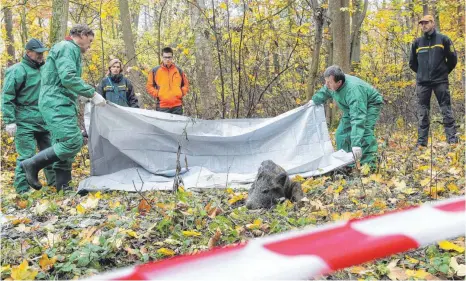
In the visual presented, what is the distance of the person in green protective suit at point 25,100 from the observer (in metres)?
4.80

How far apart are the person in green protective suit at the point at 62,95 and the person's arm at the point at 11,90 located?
51 centimetres

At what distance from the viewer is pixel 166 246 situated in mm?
2654

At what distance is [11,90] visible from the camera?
479cm

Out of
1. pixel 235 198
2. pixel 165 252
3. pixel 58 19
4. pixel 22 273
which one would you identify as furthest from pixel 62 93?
pixel 22 273

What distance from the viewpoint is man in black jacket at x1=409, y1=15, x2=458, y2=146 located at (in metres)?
6.30

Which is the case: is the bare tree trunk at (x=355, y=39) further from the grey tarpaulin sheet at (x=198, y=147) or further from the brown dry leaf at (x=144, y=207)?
the brown dry leaf at (x=144, y=207)

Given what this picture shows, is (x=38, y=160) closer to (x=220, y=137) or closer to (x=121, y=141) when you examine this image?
(x=121, y=141)

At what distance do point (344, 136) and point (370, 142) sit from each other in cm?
37

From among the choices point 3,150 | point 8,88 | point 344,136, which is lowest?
point 3,150

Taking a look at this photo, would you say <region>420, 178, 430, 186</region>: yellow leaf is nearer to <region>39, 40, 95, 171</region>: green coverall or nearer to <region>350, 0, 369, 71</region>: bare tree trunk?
<region>39, 40, 95, 171</region>: green coverall

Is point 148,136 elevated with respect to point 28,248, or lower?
elevated

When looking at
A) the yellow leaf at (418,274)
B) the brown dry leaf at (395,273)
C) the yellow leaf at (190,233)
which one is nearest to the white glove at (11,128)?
the yellow leaf at (190,233)

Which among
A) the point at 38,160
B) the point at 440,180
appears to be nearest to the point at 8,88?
the point at 38,160

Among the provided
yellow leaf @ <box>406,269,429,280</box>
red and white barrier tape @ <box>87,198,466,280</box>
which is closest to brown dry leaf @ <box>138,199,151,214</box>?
yellow leaf @ <box>406,269,429,280</box>
